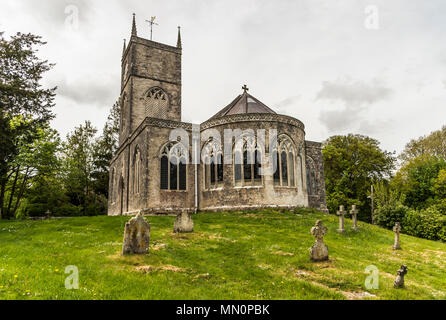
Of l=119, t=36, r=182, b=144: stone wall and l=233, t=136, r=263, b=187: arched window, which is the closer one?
l=233, t=136, r=263, b=187: arched window

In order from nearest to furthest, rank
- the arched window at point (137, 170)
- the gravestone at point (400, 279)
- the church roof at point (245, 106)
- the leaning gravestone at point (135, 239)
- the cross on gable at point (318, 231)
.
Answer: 1. the gravestone at point (400, 279)
2. the leaning gravestone at point (135, 239)
3. the cross on gable at point (318, 231)
4. the arched window at point (137, 170)
5. the church roof at point (245, 106)

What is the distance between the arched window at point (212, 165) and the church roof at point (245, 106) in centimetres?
292

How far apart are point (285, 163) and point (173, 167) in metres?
8.37

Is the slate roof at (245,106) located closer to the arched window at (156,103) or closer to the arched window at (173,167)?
the arched window at (173,167)

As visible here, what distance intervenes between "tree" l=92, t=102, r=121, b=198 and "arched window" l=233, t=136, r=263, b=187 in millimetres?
28107

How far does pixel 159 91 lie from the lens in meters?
34.0

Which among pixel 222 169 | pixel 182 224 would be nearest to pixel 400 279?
pixel 182 224

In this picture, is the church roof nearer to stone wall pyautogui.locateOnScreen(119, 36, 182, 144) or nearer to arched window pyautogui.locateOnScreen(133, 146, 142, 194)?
stone wall pyautogui.locateOnScreen(119, 36, 182, 144)

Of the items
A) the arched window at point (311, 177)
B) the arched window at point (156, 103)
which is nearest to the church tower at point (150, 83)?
the arched window at point (156, 103)

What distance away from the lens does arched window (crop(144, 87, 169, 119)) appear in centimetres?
3344

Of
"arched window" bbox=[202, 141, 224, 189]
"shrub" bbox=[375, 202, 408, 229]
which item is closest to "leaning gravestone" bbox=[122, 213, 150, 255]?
"arched window" bbox=[202, 141, 224, 189]

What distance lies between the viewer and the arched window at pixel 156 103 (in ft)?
110

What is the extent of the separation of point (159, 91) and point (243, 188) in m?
14.6

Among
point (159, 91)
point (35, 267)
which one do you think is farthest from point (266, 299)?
point (159, 91)
